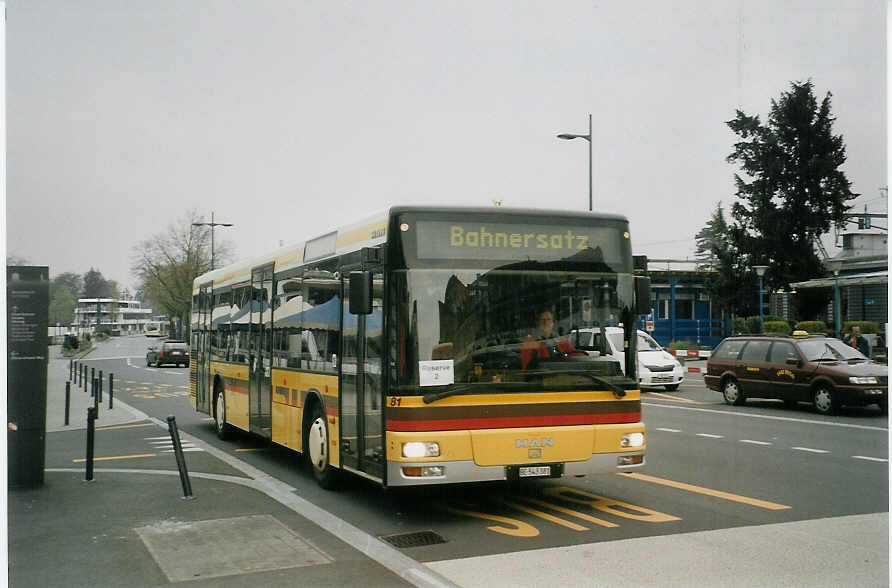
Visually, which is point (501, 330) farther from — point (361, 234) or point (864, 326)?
point (864, 326)

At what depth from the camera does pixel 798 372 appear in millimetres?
18766

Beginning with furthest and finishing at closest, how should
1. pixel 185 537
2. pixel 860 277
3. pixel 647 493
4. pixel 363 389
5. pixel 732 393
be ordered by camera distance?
pixel 732 393, pixel 860 277, pixel 647 493, pixel 363 389, pixel 185 537

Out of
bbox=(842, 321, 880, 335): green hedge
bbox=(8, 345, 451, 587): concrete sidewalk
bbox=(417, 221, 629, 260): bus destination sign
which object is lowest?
bbox=(8, 345, 451, 587): concrete sidewalk

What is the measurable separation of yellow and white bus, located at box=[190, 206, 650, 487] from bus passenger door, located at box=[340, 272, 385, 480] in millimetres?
19

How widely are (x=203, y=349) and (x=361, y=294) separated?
911 cm

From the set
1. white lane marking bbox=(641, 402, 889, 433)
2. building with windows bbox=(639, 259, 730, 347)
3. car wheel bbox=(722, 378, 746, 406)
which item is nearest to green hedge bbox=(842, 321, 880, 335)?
car wheel bbox=(722, 378, 746, 406)

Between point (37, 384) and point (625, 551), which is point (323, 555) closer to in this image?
point (625, 551)

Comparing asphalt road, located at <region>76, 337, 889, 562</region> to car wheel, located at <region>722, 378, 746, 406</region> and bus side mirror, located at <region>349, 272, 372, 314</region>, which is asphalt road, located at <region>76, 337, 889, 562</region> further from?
car wheel, located at <region>722, 378, 746, 406</region>

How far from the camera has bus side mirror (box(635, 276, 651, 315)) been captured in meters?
8.51

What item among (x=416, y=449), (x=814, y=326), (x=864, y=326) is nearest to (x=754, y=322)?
(x=814, y=326)

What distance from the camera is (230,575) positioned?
6430mm

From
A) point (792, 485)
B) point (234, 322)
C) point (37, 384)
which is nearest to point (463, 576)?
point (792, 485)

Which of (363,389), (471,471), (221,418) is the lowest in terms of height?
(221,418)

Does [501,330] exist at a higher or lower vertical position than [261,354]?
higher
